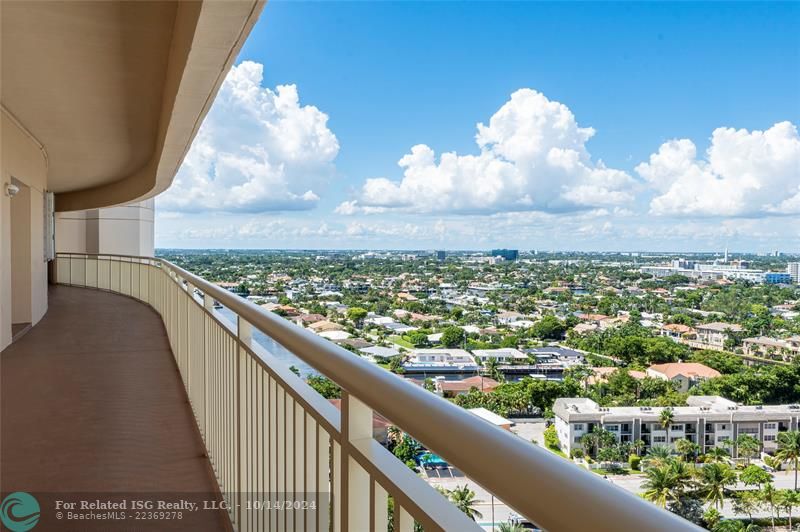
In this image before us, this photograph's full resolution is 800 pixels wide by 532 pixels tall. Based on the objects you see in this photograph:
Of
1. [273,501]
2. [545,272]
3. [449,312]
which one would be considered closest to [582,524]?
[273,501]

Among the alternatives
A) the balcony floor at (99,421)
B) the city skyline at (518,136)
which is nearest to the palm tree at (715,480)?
the balcony floor at (99,421)

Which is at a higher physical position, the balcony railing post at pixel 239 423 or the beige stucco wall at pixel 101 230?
the beige stucco wall at pixel 101 230

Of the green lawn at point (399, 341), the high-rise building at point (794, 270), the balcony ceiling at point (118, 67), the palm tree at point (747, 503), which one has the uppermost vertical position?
the balcony ceiling at point (118, 67)

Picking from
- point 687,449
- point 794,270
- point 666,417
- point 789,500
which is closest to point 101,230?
point 794,270

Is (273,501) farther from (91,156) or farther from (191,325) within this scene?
(91,156)

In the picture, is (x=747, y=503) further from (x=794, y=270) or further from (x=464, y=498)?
(x=794, y=270)

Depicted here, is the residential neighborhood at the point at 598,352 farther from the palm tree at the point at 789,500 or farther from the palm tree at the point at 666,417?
the palm tree at the point at 789,500
